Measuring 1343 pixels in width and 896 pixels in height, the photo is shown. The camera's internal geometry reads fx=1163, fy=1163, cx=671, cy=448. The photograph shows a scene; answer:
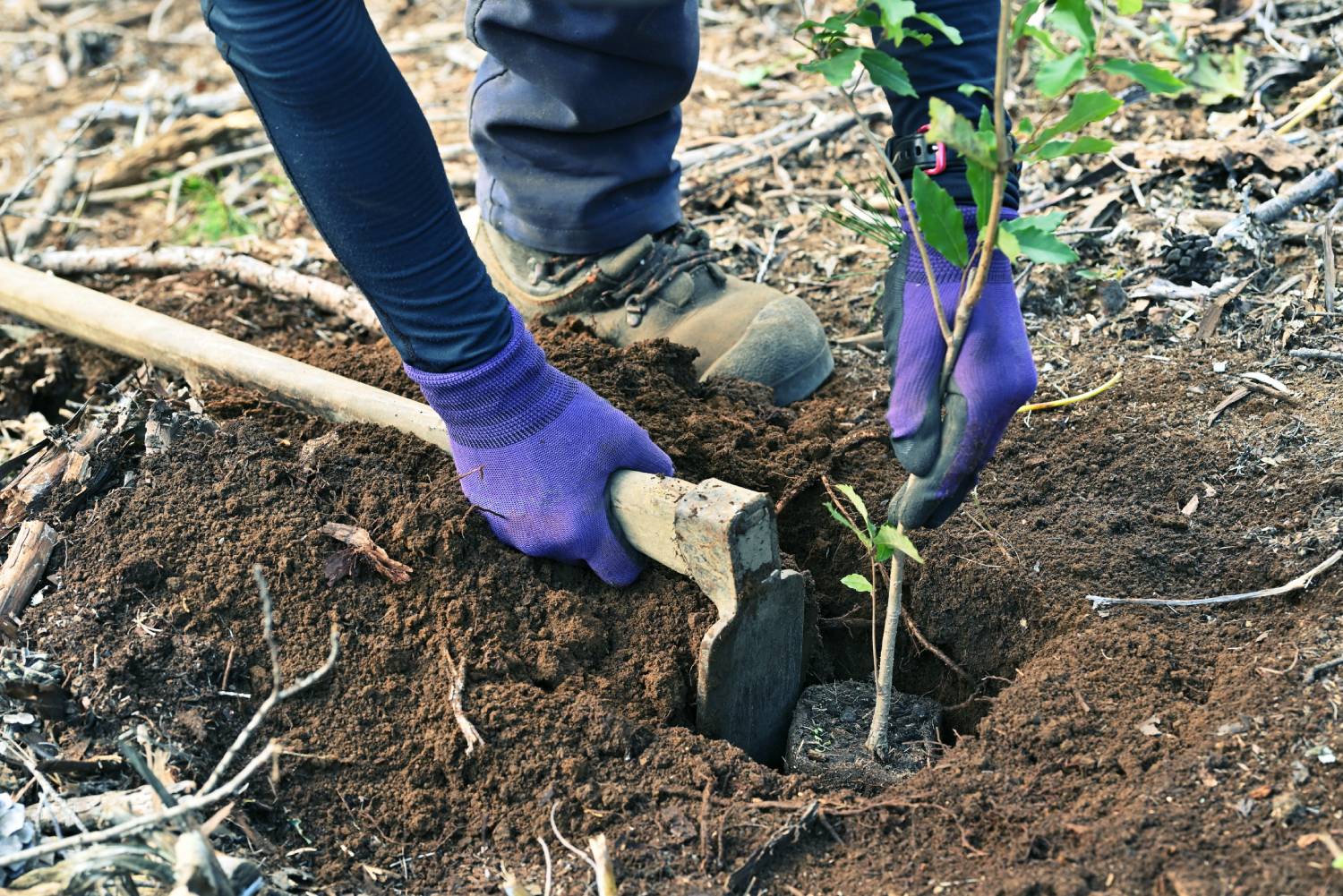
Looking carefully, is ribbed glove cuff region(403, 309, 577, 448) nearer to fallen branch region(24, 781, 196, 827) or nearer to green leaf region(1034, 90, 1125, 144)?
fallen branch region(24, 781, 196, 827)

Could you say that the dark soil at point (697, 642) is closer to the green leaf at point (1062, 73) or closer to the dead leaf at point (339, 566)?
the dead leaf at point (339, 566)

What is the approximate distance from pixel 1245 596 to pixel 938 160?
37.1 inches

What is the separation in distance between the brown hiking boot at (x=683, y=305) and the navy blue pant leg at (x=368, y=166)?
92cm

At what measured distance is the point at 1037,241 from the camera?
1.55m

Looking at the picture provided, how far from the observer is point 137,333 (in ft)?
9.17

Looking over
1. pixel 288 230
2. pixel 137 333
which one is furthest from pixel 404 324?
pixel 288 230

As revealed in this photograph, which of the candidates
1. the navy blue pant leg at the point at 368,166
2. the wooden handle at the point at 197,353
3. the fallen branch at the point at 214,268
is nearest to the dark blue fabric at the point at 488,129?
the navy blue pant leg at the point at 368,166

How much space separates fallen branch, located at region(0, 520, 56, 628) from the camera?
2.09 meters

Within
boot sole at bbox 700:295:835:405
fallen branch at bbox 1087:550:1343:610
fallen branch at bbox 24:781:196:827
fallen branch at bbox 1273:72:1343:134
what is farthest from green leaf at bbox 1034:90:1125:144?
fallen branch at bbox 1273:72:1343:134

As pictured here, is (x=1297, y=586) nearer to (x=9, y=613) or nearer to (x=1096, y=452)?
(x=1096, y=452)

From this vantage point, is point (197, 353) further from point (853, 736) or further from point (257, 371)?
point (853, 736)

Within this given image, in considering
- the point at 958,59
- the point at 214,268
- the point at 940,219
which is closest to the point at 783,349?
→ the point at 958,59

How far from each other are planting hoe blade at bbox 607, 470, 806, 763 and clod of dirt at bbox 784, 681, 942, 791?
6 cm

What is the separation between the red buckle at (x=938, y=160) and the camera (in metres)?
2.11
